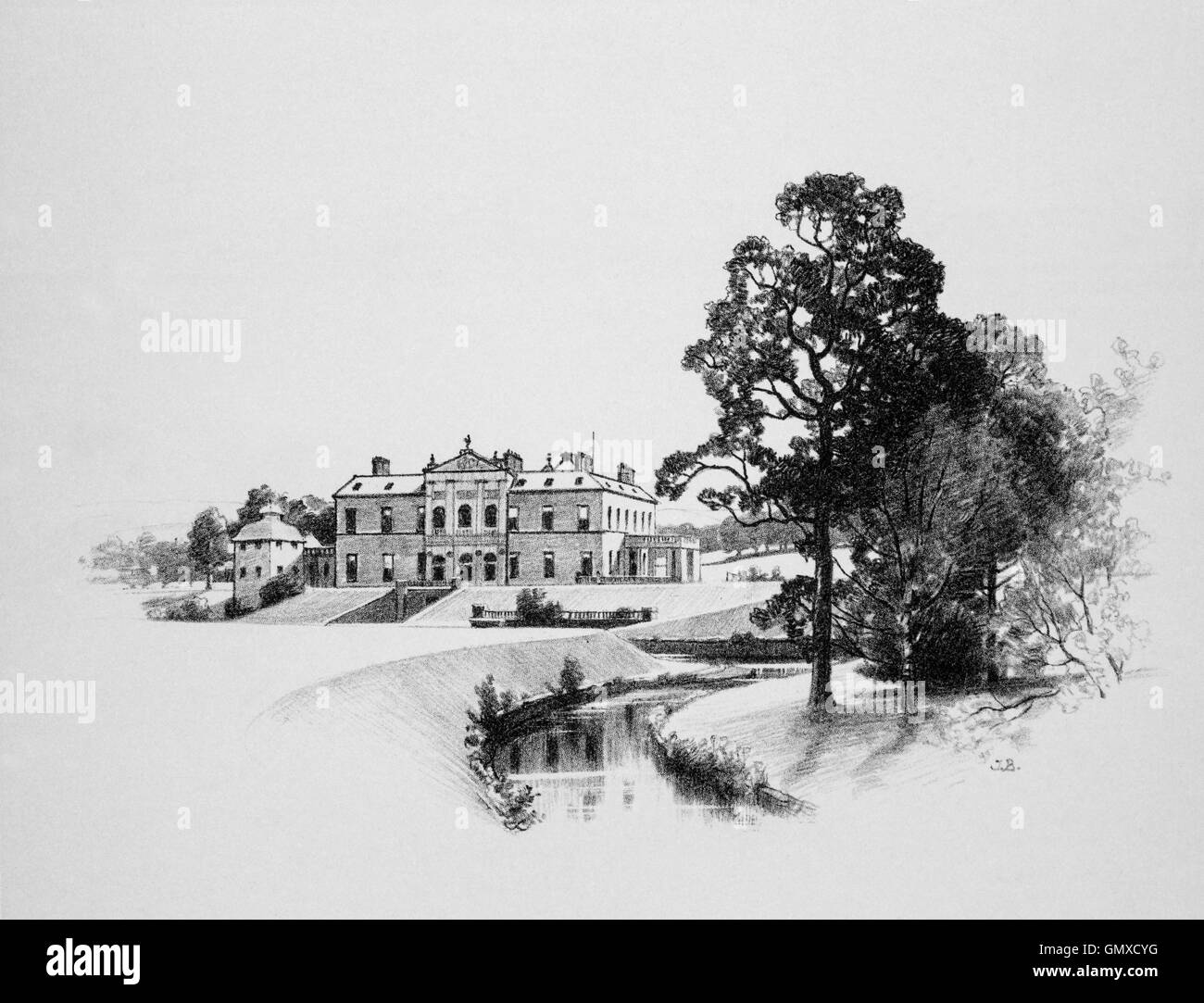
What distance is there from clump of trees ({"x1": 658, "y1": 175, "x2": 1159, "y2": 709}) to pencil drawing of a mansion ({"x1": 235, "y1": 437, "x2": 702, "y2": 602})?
1.17ft

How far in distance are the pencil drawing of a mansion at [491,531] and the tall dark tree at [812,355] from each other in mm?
350

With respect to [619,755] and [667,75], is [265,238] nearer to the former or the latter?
[667,75]

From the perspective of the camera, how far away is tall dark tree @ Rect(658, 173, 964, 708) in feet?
16.4

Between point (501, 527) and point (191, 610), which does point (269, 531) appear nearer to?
point (191, 610)

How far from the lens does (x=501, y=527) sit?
555cm

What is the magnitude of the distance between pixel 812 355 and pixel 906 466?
2.43 feet

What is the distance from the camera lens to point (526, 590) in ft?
17.7

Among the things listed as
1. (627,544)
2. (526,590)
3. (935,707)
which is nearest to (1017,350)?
(935,707)

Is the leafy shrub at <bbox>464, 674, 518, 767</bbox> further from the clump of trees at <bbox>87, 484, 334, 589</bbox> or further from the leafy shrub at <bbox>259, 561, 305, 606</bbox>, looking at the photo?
the clump of trees at <bbox>87, 484, 334, 589</bbox>

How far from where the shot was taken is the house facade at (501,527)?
17.1 feet
